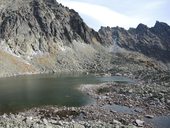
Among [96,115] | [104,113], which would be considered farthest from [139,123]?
[104,113]

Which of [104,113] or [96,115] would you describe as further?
[104,113]

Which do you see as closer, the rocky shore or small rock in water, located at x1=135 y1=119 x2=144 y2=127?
the rocky shore

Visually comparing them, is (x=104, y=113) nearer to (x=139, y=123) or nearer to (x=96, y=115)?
(x=96, y=115)

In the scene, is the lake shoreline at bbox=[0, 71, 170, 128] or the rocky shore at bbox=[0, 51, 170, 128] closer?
the rocky shore at bbox=[0, 51, 170, 128]

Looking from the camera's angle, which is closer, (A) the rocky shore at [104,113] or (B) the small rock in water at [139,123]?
(A) the rocky shore at [104,113]

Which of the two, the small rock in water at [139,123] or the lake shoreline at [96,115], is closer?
the lake shoreline at [96,115]

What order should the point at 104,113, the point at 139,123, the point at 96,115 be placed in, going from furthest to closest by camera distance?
1. the point at 104,113
2. the point at 96,115
3. the point at 139,123

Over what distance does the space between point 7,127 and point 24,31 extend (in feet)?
507

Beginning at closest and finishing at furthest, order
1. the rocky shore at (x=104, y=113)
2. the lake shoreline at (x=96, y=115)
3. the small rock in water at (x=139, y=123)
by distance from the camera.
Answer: the rocky shore at (x=104, y=113) → the lake shoreline at (x=96, y=115) → the small rock in water at (x=139, y=123)

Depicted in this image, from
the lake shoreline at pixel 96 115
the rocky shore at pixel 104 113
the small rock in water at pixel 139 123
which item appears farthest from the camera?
the small rock in water at pixel 139 123

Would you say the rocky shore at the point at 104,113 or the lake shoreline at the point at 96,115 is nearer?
the rocky shore at the point at 104,113

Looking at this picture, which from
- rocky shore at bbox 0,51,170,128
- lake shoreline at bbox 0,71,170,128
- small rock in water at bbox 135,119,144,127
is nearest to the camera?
rocky shore at bbox 0,51,170,128

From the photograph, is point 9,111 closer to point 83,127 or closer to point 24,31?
point 83,127

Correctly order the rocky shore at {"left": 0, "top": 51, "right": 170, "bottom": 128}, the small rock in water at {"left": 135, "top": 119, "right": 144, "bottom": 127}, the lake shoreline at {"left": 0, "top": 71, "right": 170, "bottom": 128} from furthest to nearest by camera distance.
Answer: the small rock in water at {"left": 135, "top": 119, "right": 144, "bottom": 127}, the lake shoreline at {"left": 0, "top": 71, "right": 170, "bottom": 128}, the rocky shore at {"left": 0, "top": 51, "right": 170, "bottom": 128}
